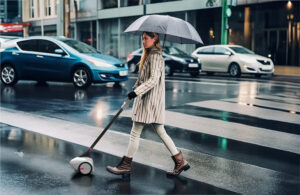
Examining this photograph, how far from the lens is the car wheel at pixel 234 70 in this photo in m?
19.8

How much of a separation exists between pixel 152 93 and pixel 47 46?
974cm

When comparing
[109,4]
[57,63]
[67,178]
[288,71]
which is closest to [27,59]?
[57,63]

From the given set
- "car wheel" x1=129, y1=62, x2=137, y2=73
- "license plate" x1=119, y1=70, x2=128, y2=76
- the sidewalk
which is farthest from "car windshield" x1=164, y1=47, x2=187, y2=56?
"license plate" x1=119, y1=70, x2=128, y2=76

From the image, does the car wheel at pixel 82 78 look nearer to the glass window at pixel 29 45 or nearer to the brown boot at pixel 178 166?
the glass window at pixel 29 45

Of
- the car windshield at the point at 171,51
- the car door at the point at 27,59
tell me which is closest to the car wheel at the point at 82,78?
the car door at the point at 27,59

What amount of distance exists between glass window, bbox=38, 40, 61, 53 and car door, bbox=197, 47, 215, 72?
947cm

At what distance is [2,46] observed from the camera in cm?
1434

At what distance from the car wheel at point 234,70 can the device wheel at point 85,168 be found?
16002mm

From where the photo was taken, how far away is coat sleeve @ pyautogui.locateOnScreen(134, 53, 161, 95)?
440 centimetres

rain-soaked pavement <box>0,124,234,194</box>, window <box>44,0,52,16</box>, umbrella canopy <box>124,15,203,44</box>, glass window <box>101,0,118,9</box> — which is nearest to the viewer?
rain-soaked pavement <box>0,124,234,194</box>

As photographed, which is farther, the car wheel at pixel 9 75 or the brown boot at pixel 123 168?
the car wheel at pixel 9 75

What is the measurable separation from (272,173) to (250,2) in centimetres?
2299

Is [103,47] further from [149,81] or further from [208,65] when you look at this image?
[149,81]

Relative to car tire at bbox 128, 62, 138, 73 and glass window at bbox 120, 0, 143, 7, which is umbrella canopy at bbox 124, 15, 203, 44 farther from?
glass window at bbox 120, 0, 143, 7
